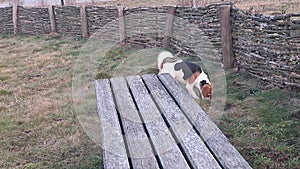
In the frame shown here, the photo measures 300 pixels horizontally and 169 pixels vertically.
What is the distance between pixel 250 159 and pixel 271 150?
0.24m

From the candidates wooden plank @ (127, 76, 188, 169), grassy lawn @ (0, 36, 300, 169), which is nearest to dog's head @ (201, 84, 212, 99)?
grassy lawn @ (0, 36, 300, 169)

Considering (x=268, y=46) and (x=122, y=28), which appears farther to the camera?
(x=122, y=28)

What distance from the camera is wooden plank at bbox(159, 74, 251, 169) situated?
2.22 meters

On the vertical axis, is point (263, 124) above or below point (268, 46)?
below

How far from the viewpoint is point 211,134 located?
2.61 meters

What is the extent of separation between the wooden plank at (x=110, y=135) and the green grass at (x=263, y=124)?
1184mm

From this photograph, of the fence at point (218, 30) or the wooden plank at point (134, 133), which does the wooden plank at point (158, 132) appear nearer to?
the wooden plank at point (134, 133)

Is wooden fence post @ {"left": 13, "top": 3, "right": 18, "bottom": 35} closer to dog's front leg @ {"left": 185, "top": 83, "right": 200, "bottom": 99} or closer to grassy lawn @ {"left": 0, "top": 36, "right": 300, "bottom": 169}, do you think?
grassy lawn @ {"left": 0, "top": 36, "right": 300, "bottom": 169}

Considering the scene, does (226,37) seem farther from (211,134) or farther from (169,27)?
(211,134)

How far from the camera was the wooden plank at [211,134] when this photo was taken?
7.29 feet

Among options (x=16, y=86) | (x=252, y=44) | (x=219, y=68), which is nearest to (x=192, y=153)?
(x=252, y=44)

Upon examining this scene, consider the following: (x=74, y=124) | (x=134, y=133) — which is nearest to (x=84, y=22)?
(x=74, y=124)

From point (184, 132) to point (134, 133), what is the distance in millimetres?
304

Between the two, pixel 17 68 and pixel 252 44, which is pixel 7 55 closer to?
pixel 17 68
